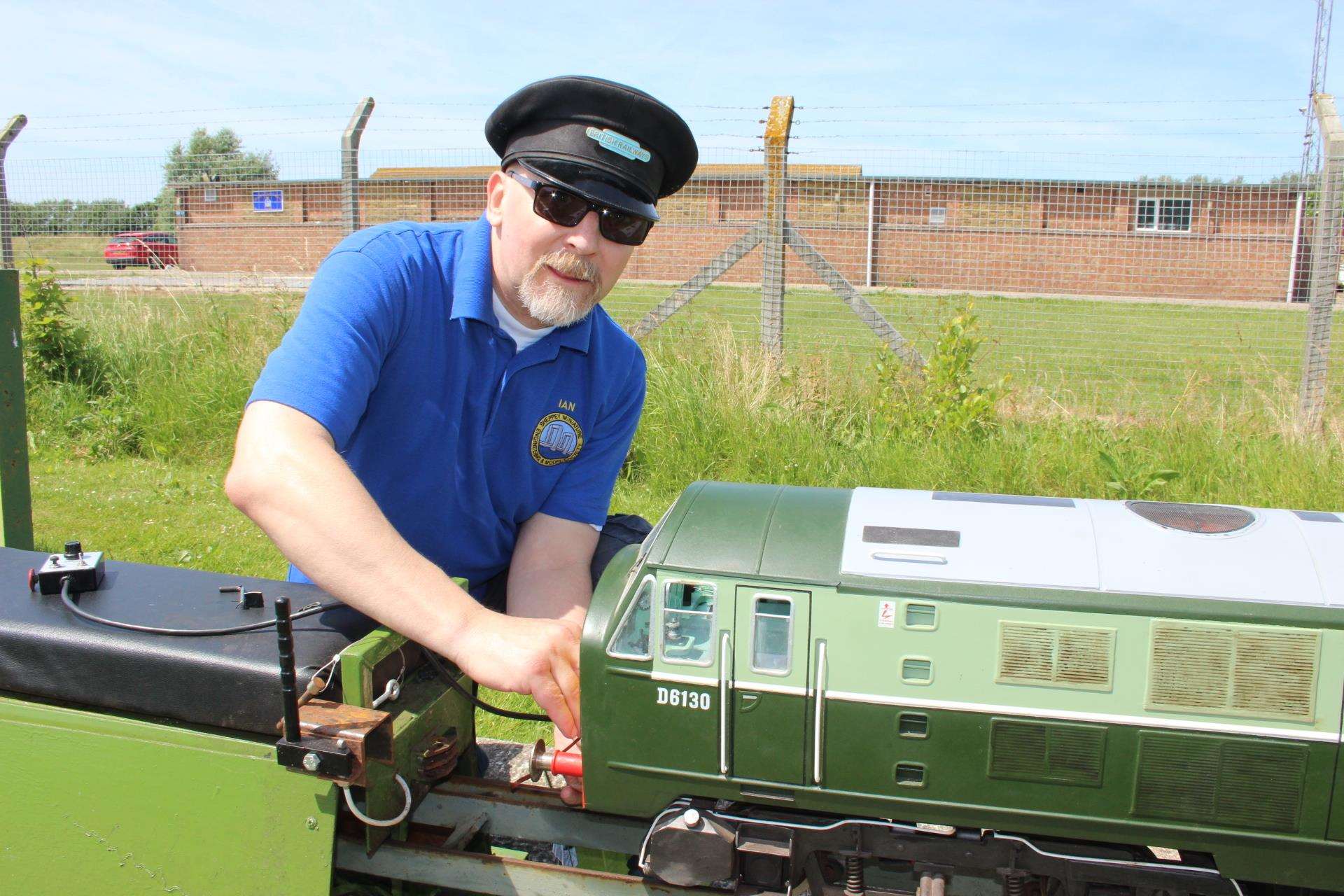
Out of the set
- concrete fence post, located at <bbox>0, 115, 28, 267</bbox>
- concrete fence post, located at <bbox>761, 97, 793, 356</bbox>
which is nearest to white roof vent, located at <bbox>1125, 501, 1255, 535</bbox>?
concrete fence post, located at <bbox>761, 97, 793, 356</bbox>

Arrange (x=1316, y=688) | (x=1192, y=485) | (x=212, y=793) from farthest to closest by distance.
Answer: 1. (x=1192, y=485)
2. (x=212, y=793)
3. (x=1316, y=688)

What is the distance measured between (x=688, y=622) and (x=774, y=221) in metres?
5.39

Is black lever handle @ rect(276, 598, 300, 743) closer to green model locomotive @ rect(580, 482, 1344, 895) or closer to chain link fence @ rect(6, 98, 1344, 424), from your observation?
green model locomotive @ rect(580, 482, 1344, 895)

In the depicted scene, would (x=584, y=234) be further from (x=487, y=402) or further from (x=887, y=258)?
(x=887, y=258)

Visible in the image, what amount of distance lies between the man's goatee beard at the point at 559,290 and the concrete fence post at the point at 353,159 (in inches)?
224

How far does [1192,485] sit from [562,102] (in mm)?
4347

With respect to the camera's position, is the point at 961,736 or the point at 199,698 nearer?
the point at 961,736

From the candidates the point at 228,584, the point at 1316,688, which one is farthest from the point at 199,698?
the point at 1316,688

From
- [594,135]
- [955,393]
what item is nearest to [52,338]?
[955,393]

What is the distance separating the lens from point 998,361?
885cm

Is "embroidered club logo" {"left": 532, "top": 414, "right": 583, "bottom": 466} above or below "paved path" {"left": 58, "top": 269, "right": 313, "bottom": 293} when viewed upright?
below

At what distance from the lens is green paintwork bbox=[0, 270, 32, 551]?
4809 millimetres

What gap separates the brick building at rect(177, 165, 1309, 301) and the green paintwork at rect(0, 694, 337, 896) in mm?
5616

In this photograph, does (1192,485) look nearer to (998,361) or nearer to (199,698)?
(998,361)
